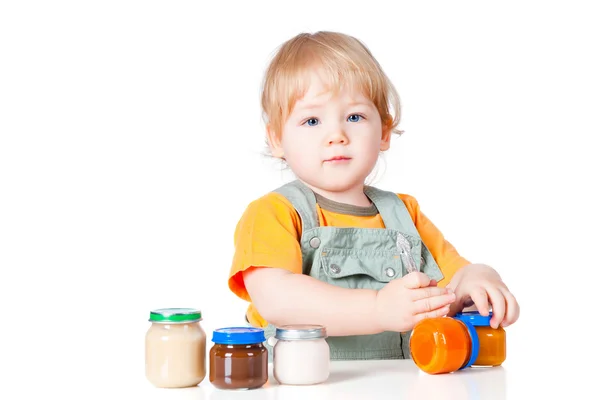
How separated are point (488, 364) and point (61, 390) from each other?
0.76 metres

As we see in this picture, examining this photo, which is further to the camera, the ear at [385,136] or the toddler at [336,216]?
the ear at [385,136]

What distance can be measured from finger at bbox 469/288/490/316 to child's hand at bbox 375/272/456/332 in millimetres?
163

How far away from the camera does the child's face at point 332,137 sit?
1.81m

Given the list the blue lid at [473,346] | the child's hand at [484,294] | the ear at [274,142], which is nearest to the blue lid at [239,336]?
the blue lid at [473,346]

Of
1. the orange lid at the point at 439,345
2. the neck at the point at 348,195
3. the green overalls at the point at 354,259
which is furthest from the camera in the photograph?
the neck at the point at 348,195

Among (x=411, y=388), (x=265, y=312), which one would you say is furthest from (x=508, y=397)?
(x=265, y=312)

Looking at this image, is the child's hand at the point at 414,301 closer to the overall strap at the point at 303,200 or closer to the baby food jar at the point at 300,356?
the baby food jar at the point at 300,356

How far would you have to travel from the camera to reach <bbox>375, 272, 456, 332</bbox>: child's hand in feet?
4.71

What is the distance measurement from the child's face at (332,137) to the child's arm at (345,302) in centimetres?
31

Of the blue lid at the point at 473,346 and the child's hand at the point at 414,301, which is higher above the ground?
the child's hand at the point at 414,301

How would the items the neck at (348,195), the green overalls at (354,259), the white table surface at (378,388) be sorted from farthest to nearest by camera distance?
the neck at (348,195) < the green overalls at (354,259) < the white table surface at (378,388)

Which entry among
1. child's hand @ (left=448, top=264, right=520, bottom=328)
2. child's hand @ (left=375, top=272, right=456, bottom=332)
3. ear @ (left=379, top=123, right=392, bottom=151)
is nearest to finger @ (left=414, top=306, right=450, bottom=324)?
child's hand @ (left=375, top=272, right=456, bottom=332)

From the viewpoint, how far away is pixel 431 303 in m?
1.44

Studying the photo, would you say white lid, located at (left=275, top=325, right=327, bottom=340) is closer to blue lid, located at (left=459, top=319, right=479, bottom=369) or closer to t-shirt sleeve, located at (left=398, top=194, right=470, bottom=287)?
blue lid, located at (left=459, top=319, right=479, bottom=369)
